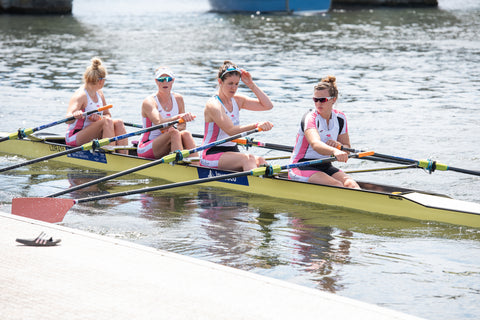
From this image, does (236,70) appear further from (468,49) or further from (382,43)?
(382,43)

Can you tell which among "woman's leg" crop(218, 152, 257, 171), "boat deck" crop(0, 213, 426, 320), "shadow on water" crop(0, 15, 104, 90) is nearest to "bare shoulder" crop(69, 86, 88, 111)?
"woman's leg" crop(218, 152, 257, 171)

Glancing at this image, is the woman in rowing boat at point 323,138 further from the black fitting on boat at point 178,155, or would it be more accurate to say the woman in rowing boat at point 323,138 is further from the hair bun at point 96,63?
the hair bun at point 96,63

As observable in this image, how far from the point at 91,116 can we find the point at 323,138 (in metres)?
4.07

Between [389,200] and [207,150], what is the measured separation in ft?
8.59

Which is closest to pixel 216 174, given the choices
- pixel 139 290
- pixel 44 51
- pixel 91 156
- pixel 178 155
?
pixel 178 155

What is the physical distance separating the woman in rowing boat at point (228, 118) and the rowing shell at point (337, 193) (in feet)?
0.62

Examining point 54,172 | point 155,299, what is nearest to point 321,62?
point 54,172

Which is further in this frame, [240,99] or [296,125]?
[296,125]

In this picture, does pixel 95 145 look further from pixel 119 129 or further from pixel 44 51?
Answer: pixel 44 51

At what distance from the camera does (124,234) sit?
7.70 metres

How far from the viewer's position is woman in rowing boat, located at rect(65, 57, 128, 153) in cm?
1057

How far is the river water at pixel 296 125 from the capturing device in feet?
21.8

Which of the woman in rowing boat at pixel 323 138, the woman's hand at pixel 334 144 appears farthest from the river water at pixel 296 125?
the woman's hand at pixel 334 144

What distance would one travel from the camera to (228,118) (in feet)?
29.3
